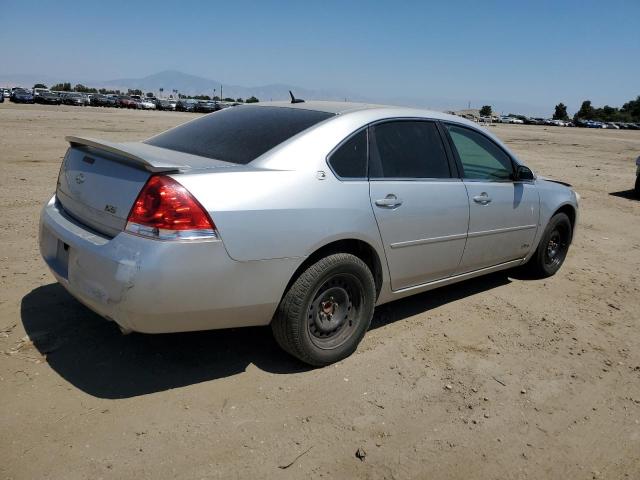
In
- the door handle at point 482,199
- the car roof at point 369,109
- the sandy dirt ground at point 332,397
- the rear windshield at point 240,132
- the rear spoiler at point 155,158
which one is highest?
the car roof at point 369,109

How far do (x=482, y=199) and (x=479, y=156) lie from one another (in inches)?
17.8

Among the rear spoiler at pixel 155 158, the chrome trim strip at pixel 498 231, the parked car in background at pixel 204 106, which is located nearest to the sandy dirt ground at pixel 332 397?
the chrome trim strip at pixel 498 231

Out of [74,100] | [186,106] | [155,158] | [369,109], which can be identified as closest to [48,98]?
[74,100]

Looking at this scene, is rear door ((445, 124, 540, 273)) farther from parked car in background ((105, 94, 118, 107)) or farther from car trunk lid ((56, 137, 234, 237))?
parked car in background ((105, 94, 118, 107))

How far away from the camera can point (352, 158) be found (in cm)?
360

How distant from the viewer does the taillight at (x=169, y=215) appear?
2.80 metres

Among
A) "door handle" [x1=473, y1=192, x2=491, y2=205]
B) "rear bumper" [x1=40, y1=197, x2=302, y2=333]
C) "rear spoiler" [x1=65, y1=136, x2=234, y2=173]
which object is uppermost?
"rear spoiler" [x1=65, y1=136, x2=234, y2=173]

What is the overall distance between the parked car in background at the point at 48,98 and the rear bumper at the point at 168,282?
198 ft

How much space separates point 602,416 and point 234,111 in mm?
3272

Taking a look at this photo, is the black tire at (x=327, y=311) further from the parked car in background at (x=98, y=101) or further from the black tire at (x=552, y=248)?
the parked car in background at (x=98, y=101)

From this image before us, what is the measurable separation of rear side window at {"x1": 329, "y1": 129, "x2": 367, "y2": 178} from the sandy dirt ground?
4.09 ft

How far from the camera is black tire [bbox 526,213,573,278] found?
5.49 m

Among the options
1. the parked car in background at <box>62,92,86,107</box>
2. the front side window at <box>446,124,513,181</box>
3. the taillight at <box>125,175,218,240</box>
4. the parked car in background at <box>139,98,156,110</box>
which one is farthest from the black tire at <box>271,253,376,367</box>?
the parked car in background at <box>139,98,156,110</box>

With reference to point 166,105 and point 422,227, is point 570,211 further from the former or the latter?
point 166,105
